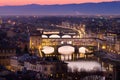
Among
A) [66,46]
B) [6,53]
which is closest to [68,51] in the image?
[66,46]

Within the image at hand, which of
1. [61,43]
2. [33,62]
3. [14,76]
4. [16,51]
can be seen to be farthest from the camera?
[61,43]

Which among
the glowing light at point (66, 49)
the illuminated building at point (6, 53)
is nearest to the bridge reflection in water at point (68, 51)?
the glowing light at point (66, 49)

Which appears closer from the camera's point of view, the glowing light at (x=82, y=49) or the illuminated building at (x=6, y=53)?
the illuminated building at (x=6, y=53)

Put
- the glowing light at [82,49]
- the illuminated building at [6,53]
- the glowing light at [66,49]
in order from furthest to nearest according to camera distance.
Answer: the glowing light at [82,49]
the glowing light at [66,49]
the illuminated building at [6,53]

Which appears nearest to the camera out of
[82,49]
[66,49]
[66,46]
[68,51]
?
[68,51]

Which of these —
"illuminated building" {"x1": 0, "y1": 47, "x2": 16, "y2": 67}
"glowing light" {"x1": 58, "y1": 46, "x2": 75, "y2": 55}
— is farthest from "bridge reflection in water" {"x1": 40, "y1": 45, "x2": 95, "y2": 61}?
"illuminated building" {"x1": 0, "y1": 47, "x2": 16, "y2": 67}

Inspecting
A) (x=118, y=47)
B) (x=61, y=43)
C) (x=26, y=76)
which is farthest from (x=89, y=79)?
(x=61, y=43)

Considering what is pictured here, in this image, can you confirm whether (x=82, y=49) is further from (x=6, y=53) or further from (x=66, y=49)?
(x=6, y=53)

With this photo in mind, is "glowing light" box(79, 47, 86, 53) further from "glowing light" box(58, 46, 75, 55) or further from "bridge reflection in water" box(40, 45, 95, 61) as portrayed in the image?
"glowing light" box(58, 46, 75, 55)

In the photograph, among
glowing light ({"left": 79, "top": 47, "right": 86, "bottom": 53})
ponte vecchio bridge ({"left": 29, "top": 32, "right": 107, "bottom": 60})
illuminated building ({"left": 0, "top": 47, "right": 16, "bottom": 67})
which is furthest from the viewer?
glowing light ({"left": 79, "top": 47, "right": 86, "bottom": 53})

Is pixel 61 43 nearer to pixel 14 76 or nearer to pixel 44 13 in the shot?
pixel 14 76

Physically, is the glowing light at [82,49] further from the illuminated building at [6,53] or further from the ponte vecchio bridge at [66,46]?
the illuminated building at [6,53]
